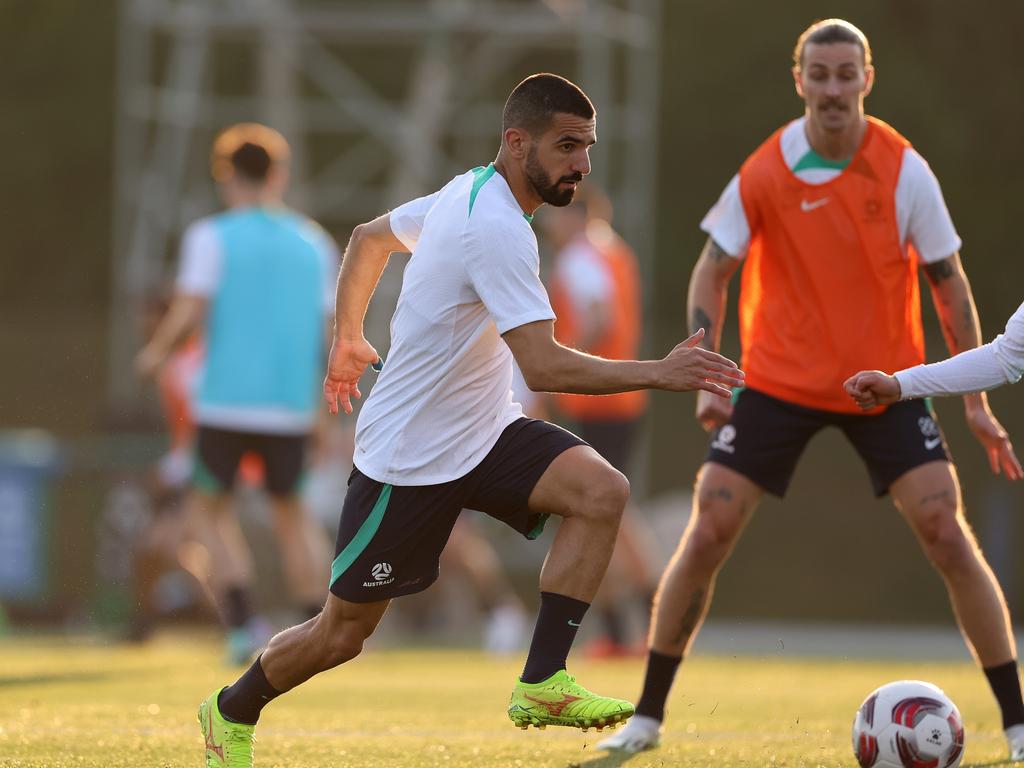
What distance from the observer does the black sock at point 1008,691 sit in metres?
6.50

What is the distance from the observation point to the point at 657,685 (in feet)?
21.8

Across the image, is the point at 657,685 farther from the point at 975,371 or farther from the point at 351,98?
the point at 351,98

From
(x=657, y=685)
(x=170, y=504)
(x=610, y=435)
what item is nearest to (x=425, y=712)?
(x=657, y=685)

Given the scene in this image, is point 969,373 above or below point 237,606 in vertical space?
above

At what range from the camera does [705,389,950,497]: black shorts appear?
21.5 feet

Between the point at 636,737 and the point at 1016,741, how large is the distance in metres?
1.24

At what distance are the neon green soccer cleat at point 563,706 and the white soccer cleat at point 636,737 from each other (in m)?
1.12

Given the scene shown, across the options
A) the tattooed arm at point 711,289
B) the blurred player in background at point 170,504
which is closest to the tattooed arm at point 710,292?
the tattooed arm at point 711,289

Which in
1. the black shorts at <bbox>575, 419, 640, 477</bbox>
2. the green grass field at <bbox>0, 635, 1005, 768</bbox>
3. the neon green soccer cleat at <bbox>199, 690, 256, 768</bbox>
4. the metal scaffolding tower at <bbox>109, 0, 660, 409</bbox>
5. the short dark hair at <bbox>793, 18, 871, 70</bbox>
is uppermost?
the metal scaffolding tower at <bbox>109, 0, 660, 409</bbox>

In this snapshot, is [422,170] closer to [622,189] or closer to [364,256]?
[622,189]

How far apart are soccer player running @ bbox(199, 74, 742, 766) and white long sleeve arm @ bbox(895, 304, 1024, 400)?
2.83ft

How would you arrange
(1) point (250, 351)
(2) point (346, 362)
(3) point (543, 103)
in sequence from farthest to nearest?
(1) point (250, 351)
(2) point (346, 362)
(3) point (543, 103)

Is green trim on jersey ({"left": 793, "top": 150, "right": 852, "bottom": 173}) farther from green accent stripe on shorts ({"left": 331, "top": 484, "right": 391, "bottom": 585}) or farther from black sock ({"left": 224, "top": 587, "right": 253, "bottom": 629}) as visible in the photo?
black sock ({"left": 224, "top": 587, "right": 253, "bottom": 629})

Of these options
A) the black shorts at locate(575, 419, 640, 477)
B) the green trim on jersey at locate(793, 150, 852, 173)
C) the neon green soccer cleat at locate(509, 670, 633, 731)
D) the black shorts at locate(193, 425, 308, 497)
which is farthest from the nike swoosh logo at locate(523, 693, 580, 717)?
the black shorts at locate(575, 419, 640, 477)
